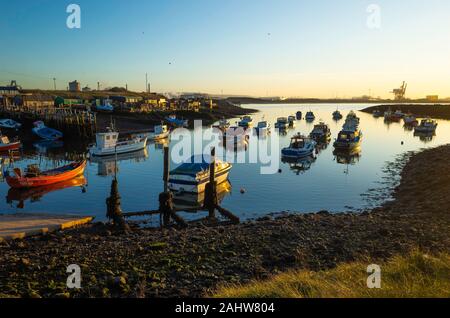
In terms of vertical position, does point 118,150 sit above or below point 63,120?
below

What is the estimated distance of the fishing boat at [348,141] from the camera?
1804 inches

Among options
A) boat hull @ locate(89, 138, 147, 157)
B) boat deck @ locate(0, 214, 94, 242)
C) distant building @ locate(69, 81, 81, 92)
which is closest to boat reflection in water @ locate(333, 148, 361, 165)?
boat hull @ locate(89, 138, 147, 157)

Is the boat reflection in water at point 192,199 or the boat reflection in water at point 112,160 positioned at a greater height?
the boat reflection in water at point 112,160

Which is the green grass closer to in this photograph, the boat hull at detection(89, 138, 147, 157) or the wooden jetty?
the boat hull at detection(89, 138, 147, 157)

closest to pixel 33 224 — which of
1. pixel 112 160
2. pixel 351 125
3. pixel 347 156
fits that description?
pixel 112 160

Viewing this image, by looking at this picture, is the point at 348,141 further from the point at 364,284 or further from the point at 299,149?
the point at 364,284

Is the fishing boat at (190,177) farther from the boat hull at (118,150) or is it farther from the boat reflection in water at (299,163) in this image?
the boat hull at (118,150)

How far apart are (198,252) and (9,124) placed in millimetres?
57565

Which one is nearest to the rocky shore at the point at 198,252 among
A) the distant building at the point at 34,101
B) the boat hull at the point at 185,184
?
the boat hull at the point at 185,184

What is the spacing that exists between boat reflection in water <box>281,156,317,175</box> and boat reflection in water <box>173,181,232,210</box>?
9472 mm

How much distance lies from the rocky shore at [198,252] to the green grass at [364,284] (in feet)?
5.86

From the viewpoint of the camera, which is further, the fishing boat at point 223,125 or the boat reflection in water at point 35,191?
the fishing boat at point 223,125

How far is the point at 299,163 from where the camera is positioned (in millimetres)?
37531

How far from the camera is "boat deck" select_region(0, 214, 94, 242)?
14.3m
